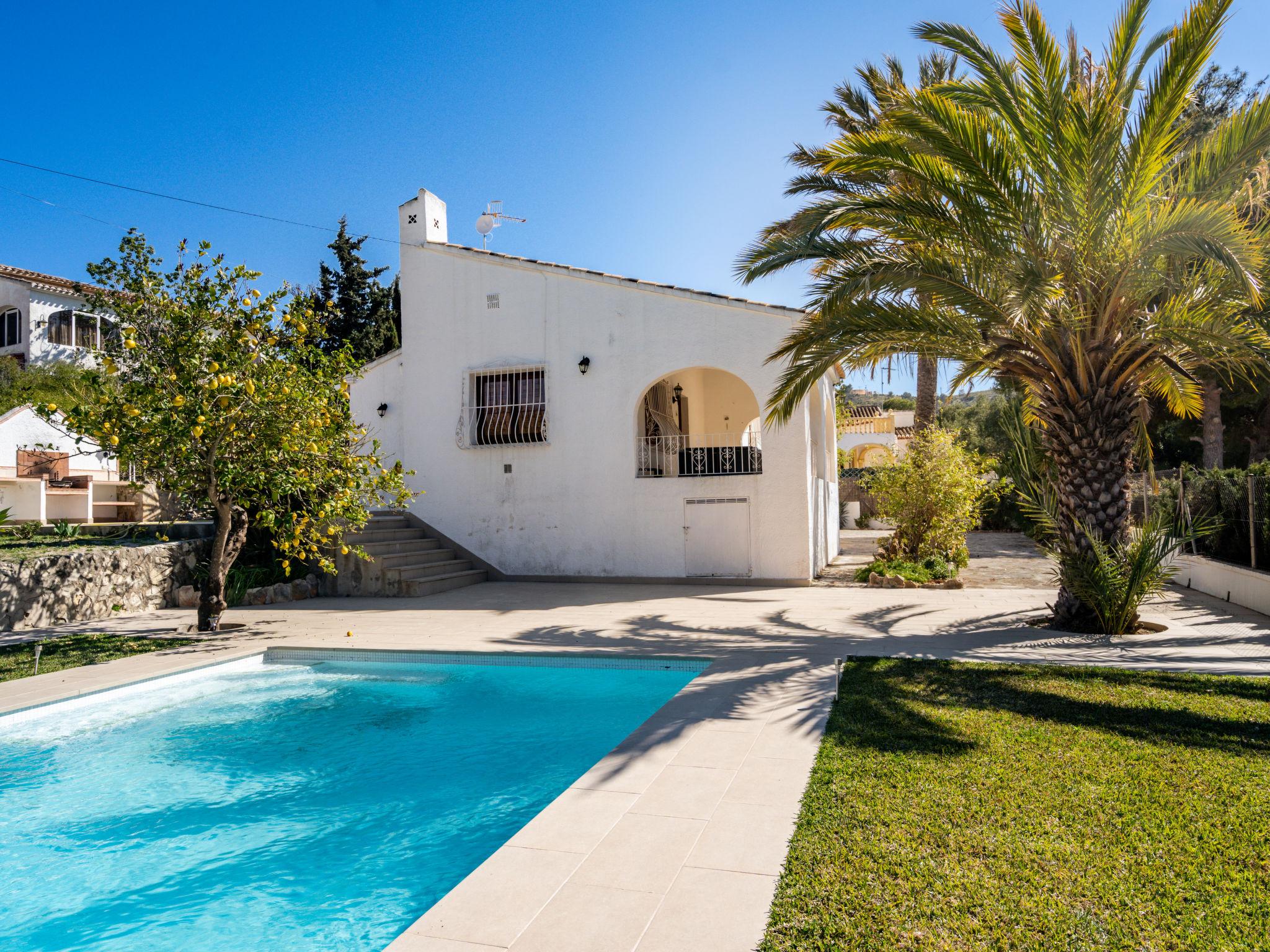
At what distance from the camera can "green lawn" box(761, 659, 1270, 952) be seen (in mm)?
2797

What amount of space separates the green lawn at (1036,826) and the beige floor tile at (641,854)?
505 millimetres

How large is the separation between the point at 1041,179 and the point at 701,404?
1345 cm

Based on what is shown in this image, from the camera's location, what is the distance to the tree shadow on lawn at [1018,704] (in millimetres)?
4902

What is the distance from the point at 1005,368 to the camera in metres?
9.30

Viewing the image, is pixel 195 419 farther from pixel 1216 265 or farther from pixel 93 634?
pixel 1216 265

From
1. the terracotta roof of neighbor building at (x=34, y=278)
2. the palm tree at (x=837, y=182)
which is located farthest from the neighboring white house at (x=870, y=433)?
the terracotta roof of neighbor building at (x=34, y=278)

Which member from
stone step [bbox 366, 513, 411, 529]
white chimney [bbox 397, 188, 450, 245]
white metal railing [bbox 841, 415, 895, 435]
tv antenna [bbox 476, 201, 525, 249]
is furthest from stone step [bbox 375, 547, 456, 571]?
white metal railing [bbox 841, 415, 895, 435]

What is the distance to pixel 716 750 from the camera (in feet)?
16.4

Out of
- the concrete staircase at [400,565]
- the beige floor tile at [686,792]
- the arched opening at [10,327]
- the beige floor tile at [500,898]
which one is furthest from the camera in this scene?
the arched opening at [10,327]

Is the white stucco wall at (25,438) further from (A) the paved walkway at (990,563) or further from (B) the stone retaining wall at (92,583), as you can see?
(A) the paved walkway at (990,563)

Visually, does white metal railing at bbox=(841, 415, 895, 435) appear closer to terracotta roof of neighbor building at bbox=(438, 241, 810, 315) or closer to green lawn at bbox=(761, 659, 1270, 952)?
terracotta roof of neighbor building at bbox=(438, 241, 810, 315)

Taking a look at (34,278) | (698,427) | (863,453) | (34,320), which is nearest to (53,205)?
(698,427)

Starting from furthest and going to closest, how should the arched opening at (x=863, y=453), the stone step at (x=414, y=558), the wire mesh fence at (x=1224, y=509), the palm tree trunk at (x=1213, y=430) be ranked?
the arched opening at (x=863, y=453), the palm tree trunk at (x=1213, y=430), the stone step at (x=414, y=558), the wire mesh fence at (x=1224, y=509)

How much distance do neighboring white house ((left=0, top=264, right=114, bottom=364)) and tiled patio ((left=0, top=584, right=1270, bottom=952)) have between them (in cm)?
2623
